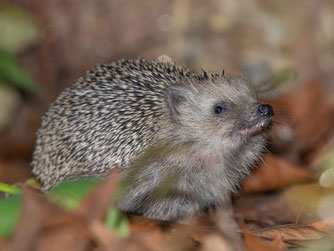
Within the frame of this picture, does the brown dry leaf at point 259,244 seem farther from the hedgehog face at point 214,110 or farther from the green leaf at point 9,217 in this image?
the green leaf at point 9,217

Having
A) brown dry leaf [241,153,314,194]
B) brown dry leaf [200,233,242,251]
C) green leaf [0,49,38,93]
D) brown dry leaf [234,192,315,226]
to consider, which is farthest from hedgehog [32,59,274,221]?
green leaf [0,49,38,93]

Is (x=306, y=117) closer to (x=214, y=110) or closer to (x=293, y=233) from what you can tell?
(x=214, y=110)

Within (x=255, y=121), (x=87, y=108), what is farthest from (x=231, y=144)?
(x=87, y=108)

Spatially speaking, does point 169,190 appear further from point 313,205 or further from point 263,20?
point 263,20

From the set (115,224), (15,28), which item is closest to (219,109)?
(115,224)

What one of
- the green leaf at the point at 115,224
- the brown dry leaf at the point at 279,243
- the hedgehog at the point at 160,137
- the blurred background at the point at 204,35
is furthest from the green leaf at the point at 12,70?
the brown dry leaf at the point at 279,243
